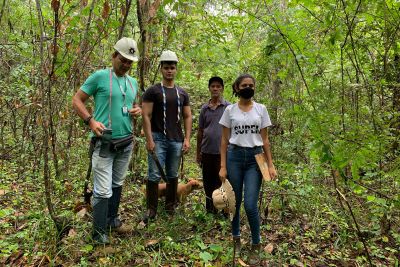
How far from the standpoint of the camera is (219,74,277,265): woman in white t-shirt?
3697 mm

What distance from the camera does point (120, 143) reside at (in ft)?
12.2

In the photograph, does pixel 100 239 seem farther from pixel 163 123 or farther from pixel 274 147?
pixel 274 147

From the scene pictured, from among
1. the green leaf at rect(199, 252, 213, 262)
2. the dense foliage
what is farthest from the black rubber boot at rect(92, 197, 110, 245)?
the green leaf at rect(199, 252, 213, 262)

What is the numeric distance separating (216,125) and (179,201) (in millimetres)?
1292

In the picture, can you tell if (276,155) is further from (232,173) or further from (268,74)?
(232,173)

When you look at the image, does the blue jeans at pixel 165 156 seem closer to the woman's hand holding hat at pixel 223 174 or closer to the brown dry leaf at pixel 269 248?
the woman's hand holding hat at pixel 223 174

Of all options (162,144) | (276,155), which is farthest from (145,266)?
(276,155)

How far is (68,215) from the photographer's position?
13.4 ft

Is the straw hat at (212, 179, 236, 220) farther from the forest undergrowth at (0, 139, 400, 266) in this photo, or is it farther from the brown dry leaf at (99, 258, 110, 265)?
the brown dry leaf at (99, 258, 110, 265)

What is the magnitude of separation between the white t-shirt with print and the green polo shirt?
116 centimetres

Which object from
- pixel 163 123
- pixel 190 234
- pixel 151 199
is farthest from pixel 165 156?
pixel 190 234

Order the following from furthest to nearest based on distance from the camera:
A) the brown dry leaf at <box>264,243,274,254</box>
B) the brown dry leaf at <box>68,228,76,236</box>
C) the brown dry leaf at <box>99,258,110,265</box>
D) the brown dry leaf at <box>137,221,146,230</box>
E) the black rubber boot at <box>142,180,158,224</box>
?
the black rubber boot at <box>142,180,158,224</box> < the brown dry leaf at <box>137,221,146,230</box> < the brown dry leaf at <box>264,243,274,254</box> < the brown dry leaf at <box>68,228,76,236</box> < the brown dry leaf at <box>99,258,110,265</box>

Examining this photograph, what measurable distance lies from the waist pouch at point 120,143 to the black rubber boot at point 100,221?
1.79ft

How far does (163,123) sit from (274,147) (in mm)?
2113
